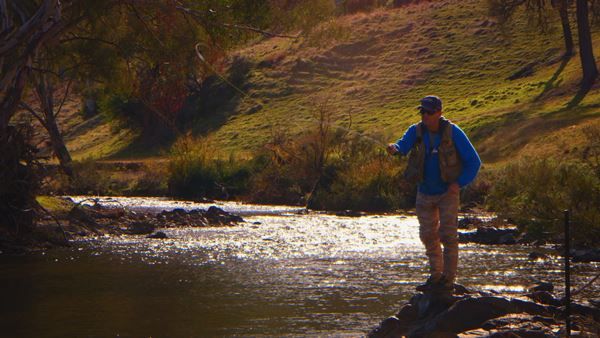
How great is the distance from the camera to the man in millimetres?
10633

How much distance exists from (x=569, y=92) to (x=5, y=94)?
3346 cm

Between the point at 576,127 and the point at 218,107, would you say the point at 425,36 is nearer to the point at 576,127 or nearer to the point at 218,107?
the point at 218,107

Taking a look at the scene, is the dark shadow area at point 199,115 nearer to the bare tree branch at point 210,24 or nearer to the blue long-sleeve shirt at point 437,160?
the bare tree branch at point 210,24

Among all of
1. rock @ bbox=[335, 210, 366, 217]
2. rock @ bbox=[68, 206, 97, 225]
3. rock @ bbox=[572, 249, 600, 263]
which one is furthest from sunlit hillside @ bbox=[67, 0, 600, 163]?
rock @ bbox=[572, 249, 600, 263]

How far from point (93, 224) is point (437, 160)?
14.1 meters

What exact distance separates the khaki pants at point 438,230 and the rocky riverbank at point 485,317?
0.30 meters

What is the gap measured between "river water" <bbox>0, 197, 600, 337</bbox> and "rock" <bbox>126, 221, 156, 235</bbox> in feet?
2.17

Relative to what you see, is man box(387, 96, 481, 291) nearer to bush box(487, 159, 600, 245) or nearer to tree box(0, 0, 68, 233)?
bush box(487, 159, 600, 245)

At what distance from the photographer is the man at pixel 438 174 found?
10.6 metres

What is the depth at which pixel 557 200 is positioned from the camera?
18.7 metres

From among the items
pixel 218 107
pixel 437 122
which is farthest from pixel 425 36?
pixel 437 122

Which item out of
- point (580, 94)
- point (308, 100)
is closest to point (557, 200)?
point (580, 94)

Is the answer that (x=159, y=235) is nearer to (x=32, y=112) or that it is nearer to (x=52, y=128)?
(x=32, y=112)

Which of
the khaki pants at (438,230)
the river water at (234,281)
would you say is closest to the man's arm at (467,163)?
the khaki pants at (438,230)
